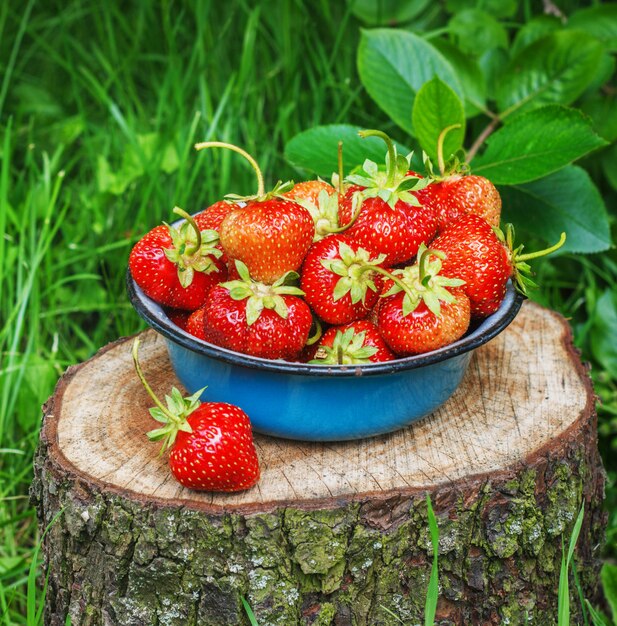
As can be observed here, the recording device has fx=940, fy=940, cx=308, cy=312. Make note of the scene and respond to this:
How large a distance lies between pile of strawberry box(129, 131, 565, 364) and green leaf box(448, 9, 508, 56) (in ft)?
3.01

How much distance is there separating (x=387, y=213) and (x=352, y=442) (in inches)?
14.8

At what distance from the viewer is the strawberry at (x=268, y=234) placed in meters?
1.39

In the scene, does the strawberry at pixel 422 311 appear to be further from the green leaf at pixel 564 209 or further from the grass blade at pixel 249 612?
the green leaf at pixel 564 209

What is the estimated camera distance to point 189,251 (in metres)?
1.49

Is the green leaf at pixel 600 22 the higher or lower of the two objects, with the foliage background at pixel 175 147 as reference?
higher

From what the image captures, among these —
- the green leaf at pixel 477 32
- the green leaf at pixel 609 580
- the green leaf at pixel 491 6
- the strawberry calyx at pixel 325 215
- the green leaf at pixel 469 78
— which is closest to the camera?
the strawberry calyx at pixel 325 215

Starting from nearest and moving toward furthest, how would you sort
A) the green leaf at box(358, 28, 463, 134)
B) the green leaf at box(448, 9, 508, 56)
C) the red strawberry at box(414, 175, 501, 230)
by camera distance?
the red strawberry at box(414, 175, 501, 230), the green leaf at box(358, 28, 463, 134), the green leaf at box(448, 9, 508, 56)

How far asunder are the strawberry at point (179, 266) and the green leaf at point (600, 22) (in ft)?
4.39

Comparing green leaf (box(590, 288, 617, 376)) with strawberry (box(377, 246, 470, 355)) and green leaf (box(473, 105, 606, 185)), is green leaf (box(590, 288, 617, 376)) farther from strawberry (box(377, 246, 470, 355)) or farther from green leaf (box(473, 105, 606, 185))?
strawberry (box(377, 246, 470, 355))

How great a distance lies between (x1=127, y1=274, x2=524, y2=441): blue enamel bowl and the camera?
1.35 m

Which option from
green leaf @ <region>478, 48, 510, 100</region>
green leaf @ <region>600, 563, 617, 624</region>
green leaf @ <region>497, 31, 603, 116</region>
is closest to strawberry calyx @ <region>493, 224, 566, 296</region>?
green leaf @ <region>600, 563, 617, 624</region>

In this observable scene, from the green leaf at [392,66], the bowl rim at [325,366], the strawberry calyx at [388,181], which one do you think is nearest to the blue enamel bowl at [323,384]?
the bowl rim at [325,366]

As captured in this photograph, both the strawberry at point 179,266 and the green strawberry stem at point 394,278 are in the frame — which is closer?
the green strawberry stem at point 394,278

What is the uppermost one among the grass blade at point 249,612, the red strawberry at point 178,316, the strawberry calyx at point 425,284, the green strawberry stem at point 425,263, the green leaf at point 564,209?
the green strawberry stem at point 425,263
